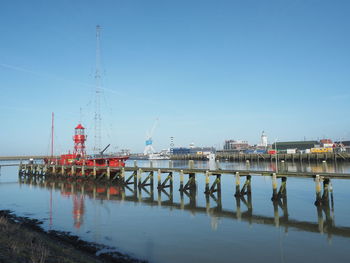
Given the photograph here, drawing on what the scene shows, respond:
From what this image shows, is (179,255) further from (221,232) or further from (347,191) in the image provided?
(347,191)

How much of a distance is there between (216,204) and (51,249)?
60.4 ft

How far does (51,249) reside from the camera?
43.7 feet

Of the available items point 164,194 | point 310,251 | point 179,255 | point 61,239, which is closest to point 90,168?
point 164,194

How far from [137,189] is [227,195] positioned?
43.2 ft

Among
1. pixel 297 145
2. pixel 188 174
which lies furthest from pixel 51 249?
pixel 297 145

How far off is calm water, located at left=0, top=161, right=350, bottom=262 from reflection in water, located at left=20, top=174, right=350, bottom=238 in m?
0.07

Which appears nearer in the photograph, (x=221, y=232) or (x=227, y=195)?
(x=221, y=232)

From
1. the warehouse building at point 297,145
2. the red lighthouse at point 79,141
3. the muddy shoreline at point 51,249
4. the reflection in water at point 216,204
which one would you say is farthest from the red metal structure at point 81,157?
the warehouse building at point 297,145

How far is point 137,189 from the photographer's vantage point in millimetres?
39875

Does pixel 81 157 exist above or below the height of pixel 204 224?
above

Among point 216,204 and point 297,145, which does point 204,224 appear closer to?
point 216,204

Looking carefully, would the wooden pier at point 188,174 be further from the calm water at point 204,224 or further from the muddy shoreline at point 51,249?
the muddy shoreline at point 51,249

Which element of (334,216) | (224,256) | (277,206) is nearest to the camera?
(224,256)

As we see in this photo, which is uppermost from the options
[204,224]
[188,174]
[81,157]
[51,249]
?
[81,157]
